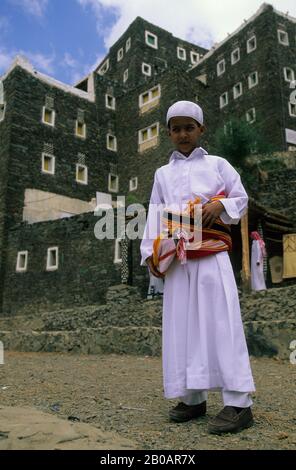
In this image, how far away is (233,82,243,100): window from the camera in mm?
29444

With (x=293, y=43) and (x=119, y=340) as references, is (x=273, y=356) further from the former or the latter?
(x=293, y=43)

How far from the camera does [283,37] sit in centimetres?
2903

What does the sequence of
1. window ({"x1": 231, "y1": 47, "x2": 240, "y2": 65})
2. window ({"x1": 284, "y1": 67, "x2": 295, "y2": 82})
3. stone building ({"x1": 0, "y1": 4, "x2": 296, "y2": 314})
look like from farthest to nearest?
window ({"x1": 231, "y1": 47, "x2": 240, "y2": 65}) < window ({"x1": 284, "y1": 67, "x2": 295, "y2": 82}) < stone building ({"x1": 0, "y1": 4, "x2": 296, "y2": 314})

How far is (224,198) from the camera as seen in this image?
293 cm

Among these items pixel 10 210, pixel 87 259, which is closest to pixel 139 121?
pixel 10 210

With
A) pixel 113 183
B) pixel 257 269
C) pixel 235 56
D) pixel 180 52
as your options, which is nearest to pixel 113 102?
pixel 113 183

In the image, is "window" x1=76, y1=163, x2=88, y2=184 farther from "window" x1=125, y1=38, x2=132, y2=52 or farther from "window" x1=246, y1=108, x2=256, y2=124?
"window" x1=125, y1=38, x2=132, y2=52

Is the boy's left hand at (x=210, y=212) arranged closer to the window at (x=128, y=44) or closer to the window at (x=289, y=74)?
the window at (x=289, y=74)

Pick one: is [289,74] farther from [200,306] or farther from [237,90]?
[200,306]

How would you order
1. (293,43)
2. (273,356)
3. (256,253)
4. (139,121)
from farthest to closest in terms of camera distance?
(293,43) < (139,121) < (256,253) < (273,356)

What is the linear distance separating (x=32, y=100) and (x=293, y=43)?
17.3 metres

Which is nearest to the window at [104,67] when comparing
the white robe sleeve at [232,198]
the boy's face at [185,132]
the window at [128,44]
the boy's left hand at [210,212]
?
the window at [128,44]

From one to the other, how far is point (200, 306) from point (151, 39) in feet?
115

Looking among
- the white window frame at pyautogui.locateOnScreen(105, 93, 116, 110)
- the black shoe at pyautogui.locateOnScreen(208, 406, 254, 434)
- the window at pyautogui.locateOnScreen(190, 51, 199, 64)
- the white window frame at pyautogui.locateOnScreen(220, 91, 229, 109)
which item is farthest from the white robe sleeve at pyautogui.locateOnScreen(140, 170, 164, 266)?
the window at pyautogui.locateOnScreen(190, 51, 199, 64)
